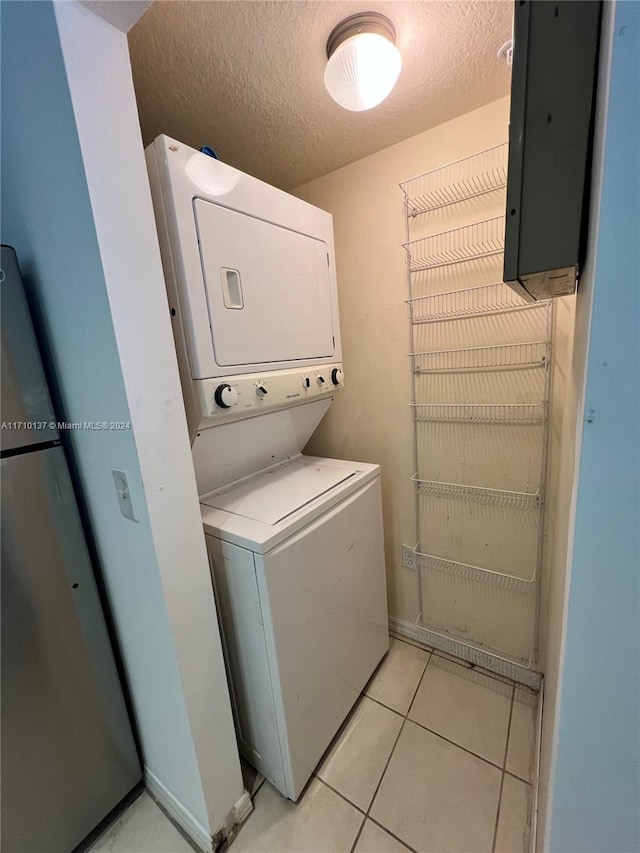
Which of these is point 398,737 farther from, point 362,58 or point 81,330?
point 362,58

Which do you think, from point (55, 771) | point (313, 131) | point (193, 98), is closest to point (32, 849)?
point (55, 771)

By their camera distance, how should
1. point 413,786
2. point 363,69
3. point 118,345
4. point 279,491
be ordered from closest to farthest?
point 118,345
point 363,69
point 413,786
point 279,491

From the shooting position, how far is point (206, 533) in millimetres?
1199

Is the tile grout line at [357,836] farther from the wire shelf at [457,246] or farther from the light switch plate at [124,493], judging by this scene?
the wire shelf at [457,246]

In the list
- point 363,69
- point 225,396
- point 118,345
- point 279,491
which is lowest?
point 279,491

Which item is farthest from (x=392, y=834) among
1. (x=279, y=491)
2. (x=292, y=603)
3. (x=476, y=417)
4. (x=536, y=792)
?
(x=476, y=417)

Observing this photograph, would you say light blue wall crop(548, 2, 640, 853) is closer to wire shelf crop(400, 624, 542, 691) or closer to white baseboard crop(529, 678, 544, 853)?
white baseboard crop(529, 678, 544, 853)

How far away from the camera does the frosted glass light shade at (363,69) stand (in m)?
1.03

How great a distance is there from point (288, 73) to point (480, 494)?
6.14ft

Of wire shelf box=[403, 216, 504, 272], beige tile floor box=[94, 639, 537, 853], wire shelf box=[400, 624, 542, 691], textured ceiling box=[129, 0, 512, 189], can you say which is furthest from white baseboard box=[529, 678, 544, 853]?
textured ceiling box=[129, 0, 512, 189]

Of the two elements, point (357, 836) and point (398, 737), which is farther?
point (398, 737)

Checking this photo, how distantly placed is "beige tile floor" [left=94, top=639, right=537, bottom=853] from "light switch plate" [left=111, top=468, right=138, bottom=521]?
125 cm

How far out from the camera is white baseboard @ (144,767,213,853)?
118 cm

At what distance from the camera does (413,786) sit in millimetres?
1329
